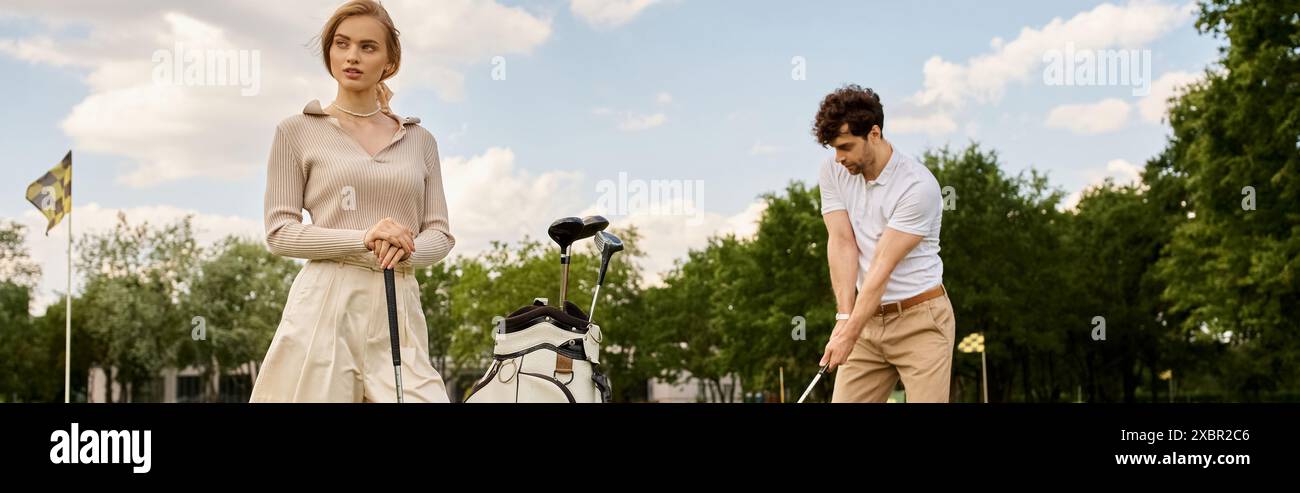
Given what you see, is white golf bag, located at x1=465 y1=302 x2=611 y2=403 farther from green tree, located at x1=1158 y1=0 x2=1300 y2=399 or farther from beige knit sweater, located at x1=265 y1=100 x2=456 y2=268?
green tree, located at x1=1158 y1=0 x2=1300 y2=399

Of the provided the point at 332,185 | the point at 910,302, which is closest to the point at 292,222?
the point at 332,185

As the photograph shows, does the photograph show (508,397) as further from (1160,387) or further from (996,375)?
(1160,387)

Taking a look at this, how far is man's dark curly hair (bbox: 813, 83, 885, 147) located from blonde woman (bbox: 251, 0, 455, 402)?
5.97 ft

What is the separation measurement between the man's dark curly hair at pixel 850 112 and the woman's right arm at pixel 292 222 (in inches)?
88.3

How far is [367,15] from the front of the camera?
→ 13.6 feet

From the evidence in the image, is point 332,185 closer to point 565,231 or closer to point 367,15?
point 367,15

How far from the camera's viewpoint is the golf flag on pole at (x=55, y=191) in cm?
3328

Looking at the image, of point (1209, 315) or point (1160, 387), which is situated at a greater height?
point (1209, 315)

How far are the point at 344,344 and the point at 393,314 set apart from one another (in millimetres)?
184

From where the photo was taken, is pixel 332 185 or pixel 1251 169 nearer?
pixel 332 185

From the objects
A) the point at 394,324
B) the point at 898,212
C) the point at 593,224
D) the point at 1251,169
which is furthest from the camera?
the point at 1251,169

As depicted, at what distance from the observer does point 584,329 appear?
520 cm
